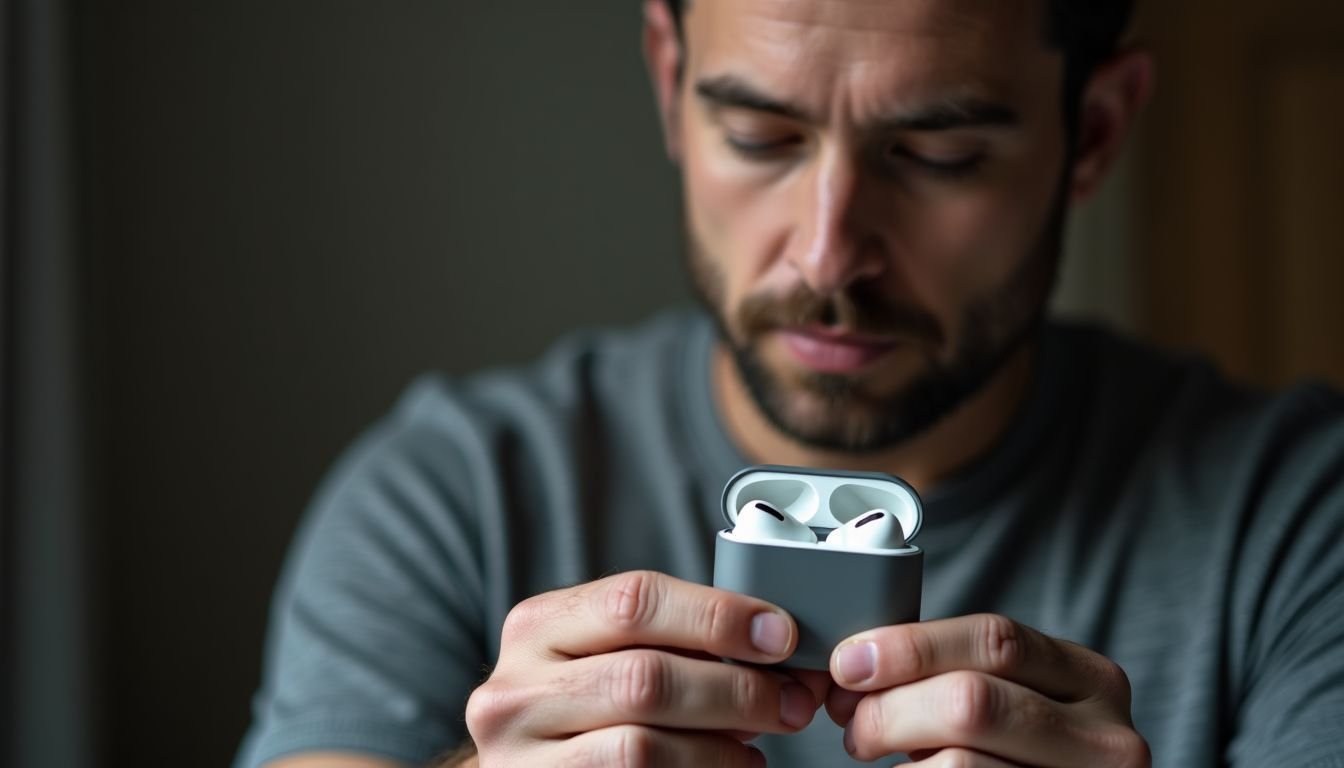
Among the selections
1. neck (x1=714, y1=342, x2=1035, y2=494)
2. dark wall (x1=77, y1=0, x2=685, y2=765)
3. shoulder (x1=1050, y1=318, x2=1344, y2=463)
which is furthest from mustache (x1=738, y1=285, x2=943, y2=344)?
dark wall (x1=77, y1=0, x2=685, y2=765)

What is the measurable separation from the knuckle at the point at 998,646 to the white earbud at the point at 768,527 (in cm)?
12

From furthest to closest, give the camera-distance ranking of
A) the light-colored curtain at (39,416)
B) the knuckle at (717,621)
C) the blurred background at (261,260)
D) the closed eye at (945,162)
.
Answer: the blurred background at (261,260)
the light-colored curtain at (39,416)
the closed eye at (945,162)
the knuckle at (717,621)

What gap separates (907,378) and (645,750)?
56cm

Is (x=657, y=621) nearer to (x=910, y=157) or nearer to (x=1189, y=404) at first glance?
(x=910, y=157)

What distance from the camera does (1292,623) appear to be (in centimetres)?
112

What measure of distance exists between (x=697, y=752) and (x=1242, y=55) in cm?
235

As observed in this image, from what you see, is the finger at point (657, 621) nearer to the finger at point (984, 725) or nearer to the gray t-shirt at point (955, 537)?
the finger at point (984, 725)

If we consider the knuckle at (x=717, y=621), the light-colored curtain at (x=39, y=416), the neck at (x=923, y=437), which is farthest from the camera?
the light-colored curtain at (x=39, y=416)

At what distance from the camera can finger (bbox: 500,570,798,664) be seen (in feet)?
2.30

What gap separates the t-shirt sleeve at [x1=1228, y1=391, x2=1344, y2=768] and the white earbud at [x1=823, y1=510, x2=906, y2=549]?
0.45 meters

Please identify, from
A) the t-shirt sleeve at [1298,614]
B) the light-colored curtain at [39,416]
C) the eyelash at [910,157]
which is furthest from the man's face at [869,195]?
the light-colored curtain at [39,416]

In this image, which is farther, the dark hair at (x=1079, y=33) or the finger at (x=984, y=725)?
the dark hair at (x=1079, y=33)

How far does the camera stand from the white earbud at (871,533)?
702 millimetres

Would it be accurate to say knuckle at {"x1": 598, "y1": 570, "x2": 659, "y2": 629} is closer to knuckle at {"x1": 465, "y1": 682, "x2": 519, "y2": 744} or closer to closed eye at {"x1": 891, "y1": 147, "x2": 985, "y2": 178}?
knuckle at {"x1": 465, "y1": 682, "x2": 519, "y2": 744}
